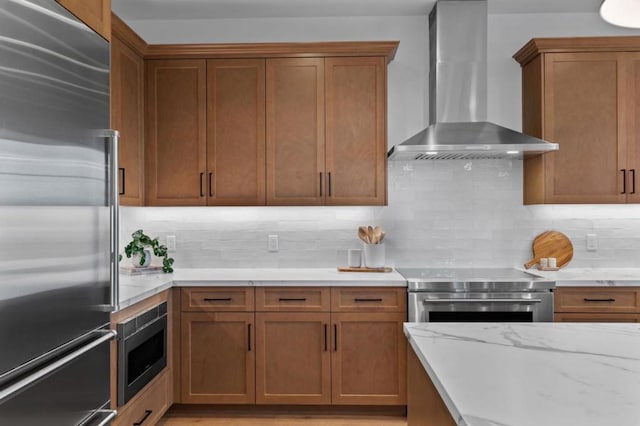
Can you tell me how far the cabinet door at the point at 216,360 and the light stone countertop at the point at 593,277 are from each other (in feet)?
6.51

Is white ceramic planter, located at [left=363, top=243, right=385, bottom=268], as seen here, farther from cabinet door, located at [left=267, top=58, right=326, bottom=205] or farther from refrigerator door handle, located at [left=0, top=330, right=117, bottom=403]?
refrigerator door handle, located at [left=0, top=330, right=117, bottom=403]

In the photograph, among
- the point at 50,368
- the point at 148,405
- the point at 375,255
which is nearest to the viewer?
the point at 50,368

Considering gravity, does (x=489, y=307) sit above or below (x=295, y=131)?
below

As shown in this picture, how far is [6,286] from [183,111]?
89.6 inches

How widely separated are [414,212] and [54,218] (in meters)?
2.65

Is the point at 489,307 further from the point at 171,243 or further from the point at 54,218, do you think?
the point at 54,218

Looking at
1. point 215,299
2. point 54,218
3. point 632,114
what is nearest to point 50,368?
point 54,218

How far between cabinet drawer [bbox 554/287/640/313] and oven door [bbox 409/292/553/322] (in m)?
0.09

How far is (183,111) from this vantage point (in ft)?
11.3

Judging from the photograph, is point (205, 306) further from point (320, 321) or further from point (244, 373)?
point (320, 321)

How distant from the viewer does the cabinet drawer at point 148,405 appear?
96.3 inches

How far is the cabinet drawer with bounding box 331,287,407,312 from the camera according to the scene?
311 cm

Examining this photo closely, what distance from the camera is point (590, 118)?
3.30m

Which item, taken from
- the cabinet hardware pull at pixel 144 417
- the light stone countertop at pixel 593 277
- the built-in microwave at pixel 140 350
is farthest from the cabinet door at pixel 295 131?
the light stone countertop at pixel 593 277
